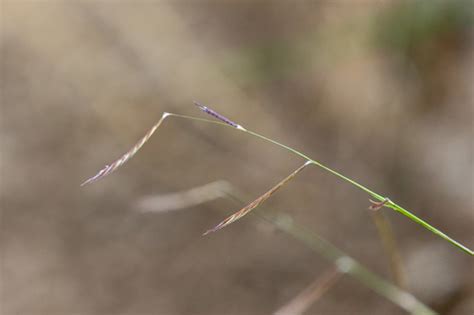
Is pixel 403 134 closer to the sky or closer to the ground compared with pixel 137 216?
closer to the sky

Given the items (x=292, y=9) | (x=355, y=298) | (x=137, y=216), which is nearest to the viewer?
(x=355, y=298)

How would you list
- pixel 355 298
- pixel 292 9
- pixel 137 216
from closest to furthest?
pixel 355 298, pixel 137 216, pixel 292 9

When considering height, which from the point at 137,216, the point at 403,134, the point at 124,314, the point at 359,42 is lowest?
the point at 124,314

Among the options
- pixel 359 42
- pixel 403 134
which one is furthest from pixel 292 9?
pixel 403 134

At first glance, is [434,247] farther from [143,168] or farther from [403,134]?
[143,168]

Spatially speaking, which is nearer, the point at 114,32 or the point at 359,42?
the point at 359,42

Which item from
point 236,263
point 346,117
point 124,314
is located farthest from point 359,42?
point 124,314
